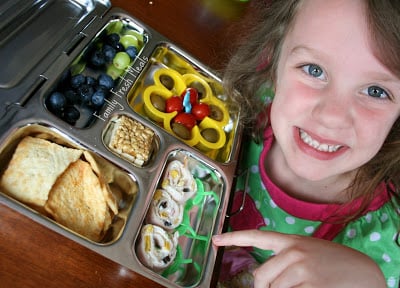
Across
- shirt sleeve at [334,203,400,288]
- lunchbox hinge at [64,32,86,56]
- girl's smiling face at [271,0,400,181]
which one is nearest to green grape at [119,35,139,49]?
lunchbox hinge at [64,32,86,56]

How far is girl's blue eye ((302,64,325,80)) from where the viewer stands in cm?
76

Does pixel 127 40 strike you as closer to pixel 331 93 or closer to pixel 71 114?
pixel 71 114

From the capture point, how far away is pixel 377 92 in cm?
73

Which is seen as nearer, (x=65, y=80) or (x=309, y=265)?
(x=309, y=265)

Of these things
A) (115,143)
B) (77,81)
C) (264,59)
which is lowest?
(115,143)

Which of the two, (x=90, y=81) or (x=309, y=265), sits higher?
(x=90, y=81)

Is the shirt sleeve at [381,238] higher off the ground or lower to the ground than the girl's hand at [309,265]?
higher

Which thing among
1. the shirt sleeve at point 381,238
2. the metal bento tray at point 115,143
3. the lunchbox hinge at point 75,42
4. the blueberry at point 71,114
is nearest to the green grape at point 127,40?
the metal bento tray at point 115,143

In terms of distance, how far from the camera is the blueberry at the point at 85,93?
2.77 feet

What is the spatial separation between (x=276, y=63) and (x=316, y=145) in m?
0.22

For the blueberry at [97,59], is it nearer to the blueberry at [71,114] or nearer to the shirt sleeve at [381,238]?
the blueberry at [71,114]

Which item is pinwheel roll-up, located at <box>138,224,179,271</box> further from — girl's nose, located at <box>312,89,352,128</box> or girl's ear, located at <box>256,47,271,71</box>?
girl's ear, located at <box>256,47,271,71</box>

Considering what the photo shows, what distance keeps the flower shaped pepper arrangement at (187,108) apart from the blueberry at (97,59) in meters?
0.11

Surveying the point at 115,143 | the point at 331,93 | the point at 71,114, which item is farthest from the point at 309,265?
the point at 71,114
